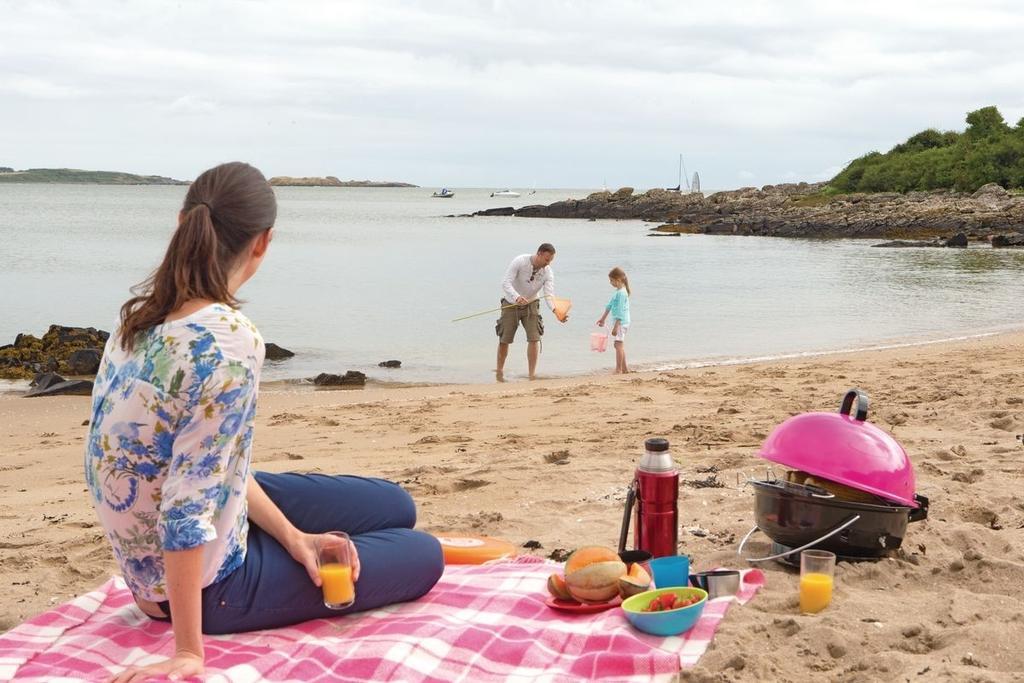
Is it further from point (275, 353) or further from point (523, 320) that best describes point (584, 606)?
point (275, 353)

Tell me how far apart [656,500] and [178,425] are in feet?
6.27

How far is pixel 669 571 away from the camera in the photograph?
3.64 metres

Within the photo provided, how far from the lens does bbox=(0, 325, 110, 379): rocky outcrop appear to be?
489 inches

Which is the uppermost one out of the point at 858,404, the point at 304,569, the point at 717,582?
the point at 858,404

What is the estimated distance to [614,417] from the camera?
8180 mm

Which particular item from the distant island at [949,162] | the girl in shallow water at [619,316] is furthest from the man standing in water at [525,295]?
the distant island at [949,162]

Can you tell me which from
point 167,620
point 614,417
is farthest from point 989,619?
point 614,417

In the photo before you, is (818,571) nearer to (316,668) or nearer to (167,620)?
(316,668)

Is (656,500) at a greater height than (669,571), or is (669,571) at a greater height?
(656,500)

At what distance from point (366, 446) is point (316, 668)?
4463 millimetres

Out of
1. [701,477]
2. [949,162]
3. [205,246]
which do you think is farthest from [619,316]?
[949,162]

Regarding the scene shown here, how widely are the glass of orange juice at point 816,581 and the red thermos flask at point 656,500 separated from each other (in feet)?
1.84

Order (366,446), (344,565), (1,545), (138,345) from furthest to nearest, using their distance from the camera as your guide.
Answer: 1. (366,446)
2. (1,545)
3. (344,565)
4. (138,345)

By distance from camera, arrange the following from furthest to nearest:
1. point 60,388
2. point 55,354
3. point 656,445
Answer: point 55,354 < point 60,388 < point 656,445
